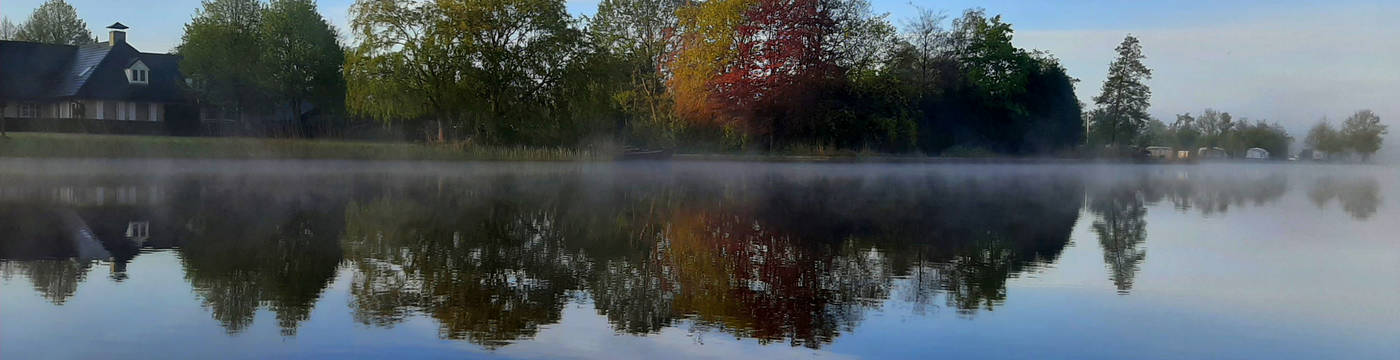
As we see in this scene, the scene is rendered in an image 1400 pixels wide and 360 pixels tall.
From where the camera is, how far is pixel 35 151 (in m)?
40.5

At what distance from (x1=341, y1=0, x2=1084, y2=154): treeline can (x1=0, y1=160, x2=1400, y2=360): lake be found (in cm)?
2843

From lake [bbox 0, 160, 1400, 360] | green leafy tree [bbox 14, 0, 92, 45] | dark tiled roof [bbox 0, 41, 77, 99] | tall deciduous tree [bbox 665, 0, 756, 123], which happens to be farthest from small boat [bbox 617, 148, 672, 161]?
green leafy tree [bbox 14, 0, 92, 45]

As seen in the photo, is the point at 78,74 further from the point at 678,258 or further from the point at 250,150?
the point at 678,258

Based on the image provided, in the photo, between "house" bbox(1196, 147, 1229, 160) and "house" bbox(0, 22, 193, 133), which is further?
"house" bbox(1196, 147, 1229, 160)

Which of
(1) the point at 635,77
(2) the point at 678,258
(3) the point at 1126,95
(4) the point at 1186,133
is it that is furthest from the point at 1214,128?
(2) the point at 678,258

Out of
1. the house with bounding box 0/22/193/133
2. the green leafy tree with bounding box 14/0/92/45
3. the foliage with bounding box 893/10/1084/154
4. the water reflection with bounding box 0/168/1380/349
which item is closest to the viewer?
the water reflection with bounding box 0/168/1380/349

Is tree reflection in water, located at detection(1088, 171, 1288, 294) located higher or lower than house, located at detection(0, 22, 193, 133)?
lower

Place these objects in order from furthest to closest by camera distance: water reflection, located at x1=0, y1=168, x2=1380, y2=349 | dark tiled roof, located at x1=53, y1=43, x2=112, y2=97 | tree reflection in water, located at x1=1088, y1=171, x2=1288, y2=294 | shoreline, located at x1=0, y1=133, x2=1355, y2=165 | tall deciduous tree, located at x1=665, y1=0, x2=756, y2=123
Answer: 1. dark tiled roof, located at x1=53, y1=43, x2=112, y2=97
2. tall deciduous tree, located at x1=665, y1=0, x2=756, y2=123
3. shoreline, located at x1=0, y1=133, x2=1355, y2=165
4. tree reflection in water, located at x1=1088, y1=171, x2=1288, y2=294
5. water reflection, located at x1=0, y1=168, x2=1380, y2=349

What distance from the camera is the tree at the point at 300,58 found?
61.6m

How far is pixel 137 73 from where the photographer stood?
61500mm

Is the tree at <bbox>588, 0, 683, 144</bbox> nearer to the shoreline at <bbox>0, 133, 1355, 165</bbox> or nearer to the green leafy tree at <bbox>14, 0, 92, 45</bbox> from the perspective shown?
the shoreline at <bbox>0, 133, 1355, 165</bbox>

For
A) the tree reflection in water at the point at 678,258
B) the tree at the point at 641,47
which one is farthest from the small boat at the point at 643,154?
Result: the tree reflection in water at the point at 678,258

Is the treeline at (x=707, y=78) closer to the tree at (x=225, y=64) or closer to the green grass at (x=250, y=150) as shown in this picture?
the green grass at (x=250, y=150)

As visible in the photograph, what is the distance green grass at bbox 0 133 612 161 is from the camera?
4131cm
